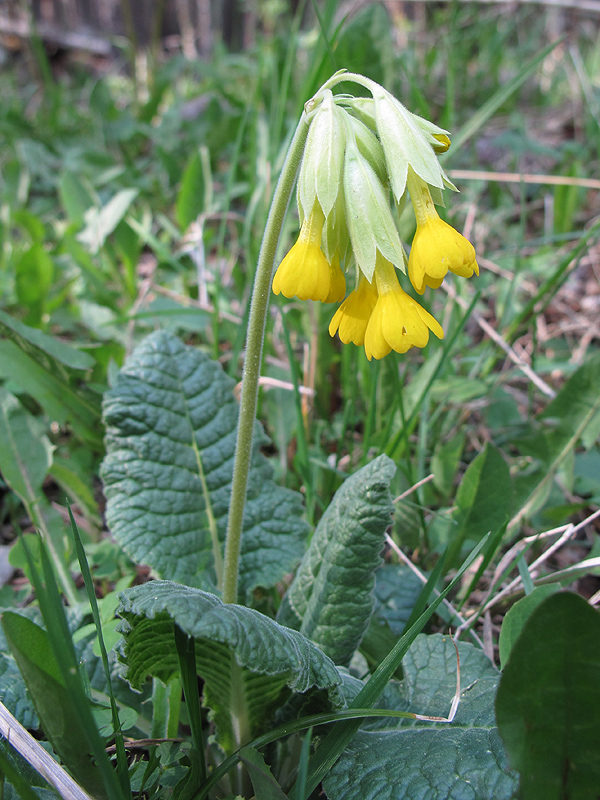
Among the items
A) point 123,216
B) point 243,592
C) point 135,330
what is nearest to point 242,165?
point 123,216

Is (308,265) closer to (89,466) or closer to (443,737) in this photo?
(443,737)

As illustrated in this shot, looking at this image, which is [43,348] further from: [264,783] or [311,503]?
[264,783]

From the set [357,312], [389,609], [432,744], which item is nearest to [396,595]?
[389,609]

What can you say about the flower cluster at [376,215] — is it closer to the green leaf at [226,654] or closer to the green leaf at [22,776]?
the green leaf at [226,654]

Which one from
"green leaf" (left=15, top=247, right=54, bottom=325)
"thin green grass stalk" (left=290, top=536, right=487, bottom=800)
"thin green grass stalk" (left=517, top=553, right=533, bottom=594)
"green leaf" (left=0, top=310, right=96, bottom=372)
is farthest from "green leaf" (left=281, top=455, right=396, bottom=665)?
"green leaf" (left=15, top=247, right=54, bottom=325)

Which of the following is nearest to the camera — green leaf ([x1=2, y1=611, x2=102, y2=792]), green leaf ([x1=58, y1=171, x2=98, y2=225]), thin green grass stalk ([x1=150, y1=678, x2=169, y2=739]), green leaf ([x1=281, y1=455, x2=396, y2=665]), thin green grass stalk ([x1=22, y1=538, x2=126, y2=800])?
thin green grass stalk ([x1=22, y1=538, x2=126, y2=800])

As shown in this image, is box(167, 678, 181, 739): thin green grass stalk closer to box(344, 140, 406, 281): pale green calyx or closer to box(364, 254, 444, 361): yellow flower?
box(364, 254, 444, 361): yellow flower

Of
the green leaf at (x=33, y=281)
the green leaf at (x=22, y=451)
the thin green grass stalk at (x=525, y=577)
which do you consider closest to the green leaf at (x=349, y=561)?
the thin green grass stalk at (x=525, y=577)
